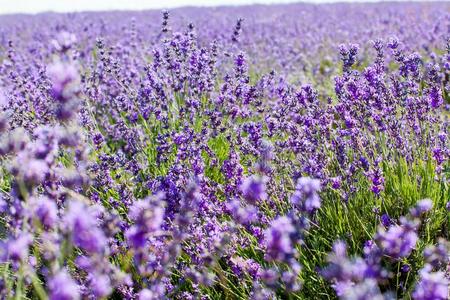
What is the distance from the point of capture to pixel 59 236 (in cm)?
157

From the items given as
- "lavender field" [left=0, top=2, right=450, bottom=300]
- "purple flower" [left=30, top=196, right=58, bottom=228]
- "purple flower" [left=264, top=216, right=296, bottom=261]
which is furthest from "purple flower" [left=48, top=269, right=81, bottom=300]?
"purple flower" [left=264, top=216, right=296, bottom=261]

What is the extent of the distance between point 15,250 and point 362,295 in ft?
3.06

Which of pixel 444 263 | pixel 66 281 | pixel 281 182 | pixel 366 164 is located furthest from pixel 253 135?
pixel 66 281

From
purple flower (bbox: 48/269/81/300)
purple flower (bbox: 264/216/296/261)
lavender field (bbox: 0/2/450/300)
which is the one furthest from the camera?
lavender field (bbox: 0/2/450/300)

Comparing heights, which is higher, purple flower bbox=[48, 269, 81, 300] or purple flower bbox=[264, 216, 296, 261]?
purple flower bbox=[264, 216, 296, 261]

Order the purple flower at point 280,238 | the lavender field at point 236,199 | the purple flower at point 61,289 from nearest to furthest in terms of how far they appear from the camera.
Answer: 1. the purple flower at point 61,289
2. the purple flower at point 280,238
3. the lavender field at point 236,199

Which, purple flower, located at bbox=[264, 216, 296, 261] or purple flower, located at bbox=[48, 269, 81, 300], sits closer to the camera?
purple flower, located at bbox=[48, 269, 81, 300]

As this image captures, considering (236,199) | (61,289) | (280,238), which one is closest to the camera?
(61,289)

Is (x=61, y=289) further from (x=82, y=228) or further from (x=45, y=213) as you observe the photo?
(x=45, y=213)

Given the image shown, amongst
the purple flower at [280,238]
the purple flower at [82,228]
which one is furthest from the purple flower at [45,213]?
the purple flower at [280,238]

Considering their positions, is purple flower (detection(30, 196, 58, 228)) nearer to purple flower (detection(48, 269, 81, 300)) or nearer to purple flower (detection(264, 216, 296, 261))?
purple flower (detection(48, 269, 81, 300))

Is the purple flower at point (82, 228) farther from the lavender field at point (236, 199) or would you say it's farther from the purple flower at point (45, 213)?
the purple flower at point (45, 213)

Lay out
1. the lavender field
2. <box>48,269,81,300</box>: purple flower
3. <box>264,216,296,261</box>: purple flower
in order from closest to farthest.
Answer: <box>48,269,81,300</box>: purple flower
<box>264,216,296,261</box>: purple flower
the lavender field

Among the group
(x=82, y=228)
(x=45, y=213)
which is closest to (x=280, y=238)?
(x=82, y=228)
